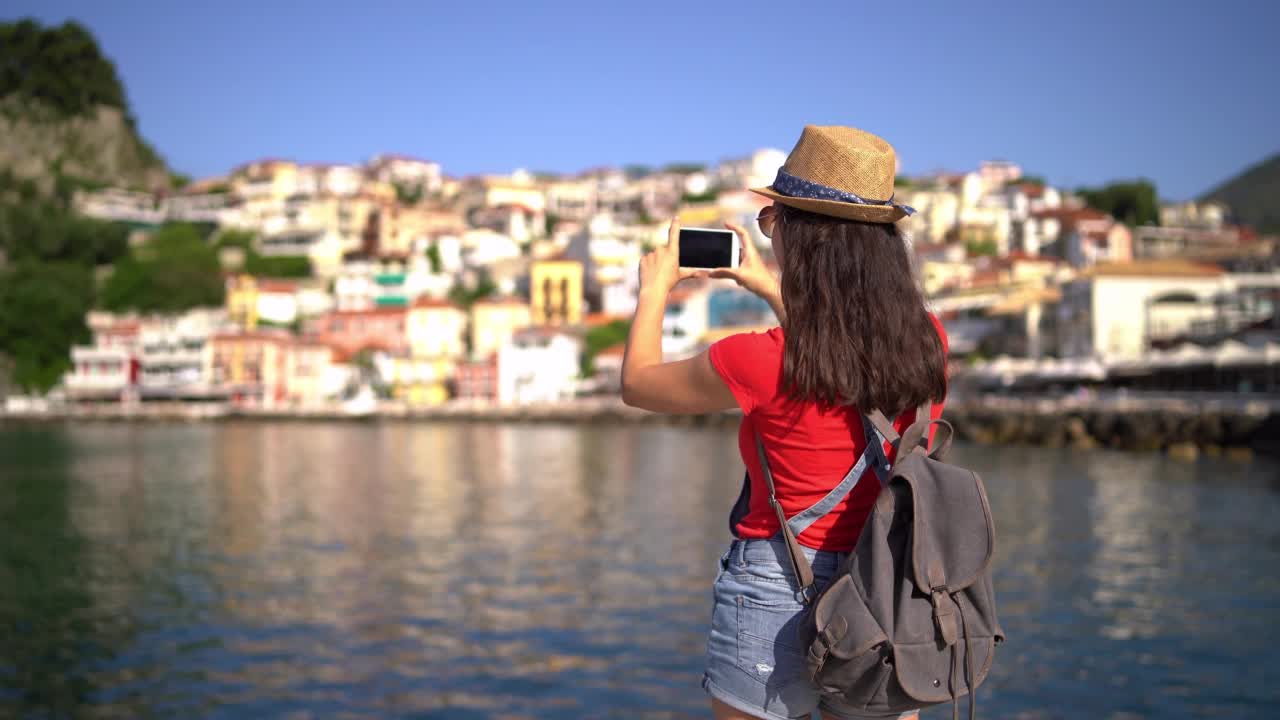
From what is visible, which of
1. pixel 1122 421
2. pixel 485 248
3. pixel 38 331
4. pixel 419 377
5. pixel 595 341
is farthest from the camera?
pixel 485 248

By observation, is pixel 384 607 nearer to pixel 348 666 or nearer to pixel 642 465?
pixel 348 666

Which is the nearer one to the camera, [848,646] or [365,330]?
[848,646]

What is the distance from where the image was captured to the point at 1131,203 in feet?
334

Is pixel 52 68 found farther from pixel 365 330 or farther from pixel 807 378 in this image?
pixel 807 378


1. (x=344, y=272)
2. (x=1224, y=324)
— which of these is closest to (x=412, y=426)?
(x=344, y=272)

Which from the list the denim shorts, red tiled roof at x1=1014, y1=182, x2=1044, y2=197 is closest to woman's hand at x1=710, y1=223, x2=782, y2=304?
the denim shorts

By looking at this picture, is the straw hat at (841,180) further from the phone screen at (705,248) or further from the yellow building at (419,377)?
the yellow building at (419,377)

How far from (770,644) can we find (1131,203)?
108 meters

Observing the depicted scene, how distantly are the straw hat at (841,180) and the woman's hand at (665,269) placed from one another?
21cm

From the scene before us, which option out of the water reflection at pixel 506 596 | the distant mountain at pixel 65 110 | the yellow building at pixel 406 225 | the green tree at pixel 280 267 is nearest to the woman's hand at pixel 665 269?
the water reflection at pixel 506 596

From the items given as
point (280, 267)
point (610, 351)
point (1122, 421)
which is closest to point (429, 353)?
point (610, 351)

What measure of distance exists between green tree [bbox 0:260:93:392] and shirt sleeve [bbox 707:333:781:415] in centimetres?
8497

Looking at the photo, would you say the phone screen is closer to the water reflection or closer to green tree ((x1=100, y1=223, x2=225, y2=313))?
the water reflection

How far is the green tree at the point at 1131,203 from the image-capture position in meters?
99.6
